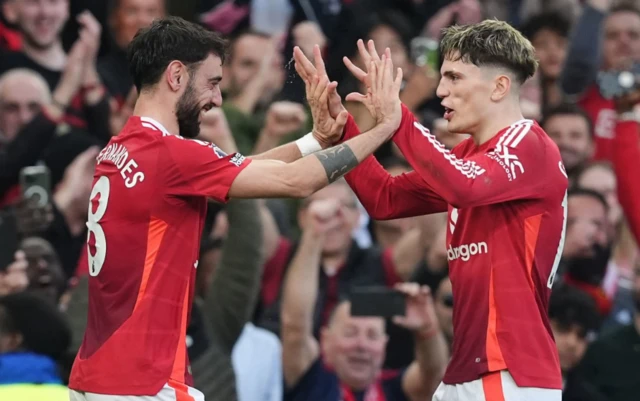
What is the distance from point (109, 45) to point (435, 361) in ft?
14.1

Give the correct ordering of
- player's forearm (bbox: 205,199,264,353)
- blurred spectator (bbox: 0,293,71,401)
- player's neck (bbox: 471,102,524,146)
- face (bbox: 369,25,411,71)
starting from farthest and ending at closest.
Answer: face (bbox: 369,25,411,71), player's forearm (bbox: 205,199,264,353), blurred spectator (bbox: 0,293,71,401), player's neck (bbox: 471,102,524,146)

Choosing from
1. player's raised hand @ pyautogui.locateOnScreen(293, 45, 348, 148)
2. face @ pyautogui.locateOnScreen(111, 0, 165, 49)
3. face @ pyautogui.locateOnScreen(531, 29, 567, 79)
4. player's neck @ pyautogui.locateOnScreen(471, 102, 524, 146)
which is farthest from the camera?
face @ pyautogui.locateOnScreen(531, 29, 567, 79)

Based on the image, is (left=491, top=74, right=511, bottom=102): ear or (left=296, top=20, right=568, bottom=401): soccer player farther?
(left=491, top=74, right=511, bottom=102): ear

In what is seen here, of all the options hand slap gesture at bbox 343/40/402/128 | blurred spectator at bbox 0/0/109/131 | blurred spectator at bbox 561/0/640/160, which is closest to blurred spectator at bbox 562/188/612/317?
blurred spectator at bbox 561/0/640/160

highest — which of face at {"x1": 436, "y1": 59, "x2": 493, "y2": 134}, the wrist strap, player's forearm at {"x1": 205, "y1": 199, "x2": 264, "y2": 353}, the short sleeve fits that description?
face at {"x1": 436, "y1": 59, "x2": 493, "y2": 134}

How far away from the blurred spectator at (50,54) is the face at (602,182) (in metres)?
3.23

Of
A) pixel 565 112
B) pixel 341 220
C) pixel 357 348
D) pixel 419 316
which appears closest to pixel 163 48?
pixel 419 316

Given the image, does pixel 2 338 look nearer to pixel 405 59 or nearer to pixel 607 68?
pixel 405 59

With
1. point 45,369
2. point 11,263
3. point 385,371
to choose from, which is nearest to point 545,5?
point 385,371

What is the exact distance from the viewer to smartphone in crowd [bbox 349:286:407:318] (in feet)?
24.5

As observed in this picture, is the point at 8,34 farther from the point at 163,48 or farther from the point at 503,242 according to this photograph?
the point at 503,242

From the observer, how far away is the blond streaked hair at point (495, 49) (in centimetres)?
570

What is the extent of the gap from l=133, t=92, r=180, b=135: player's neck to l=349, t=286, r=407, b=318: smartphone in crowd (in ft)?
7.15

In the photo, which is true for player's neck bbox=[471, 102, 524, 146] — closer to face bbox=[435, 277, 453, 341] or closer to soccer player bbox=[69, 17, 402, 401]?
soccer player bbox=[69, 17, 402, 401]
